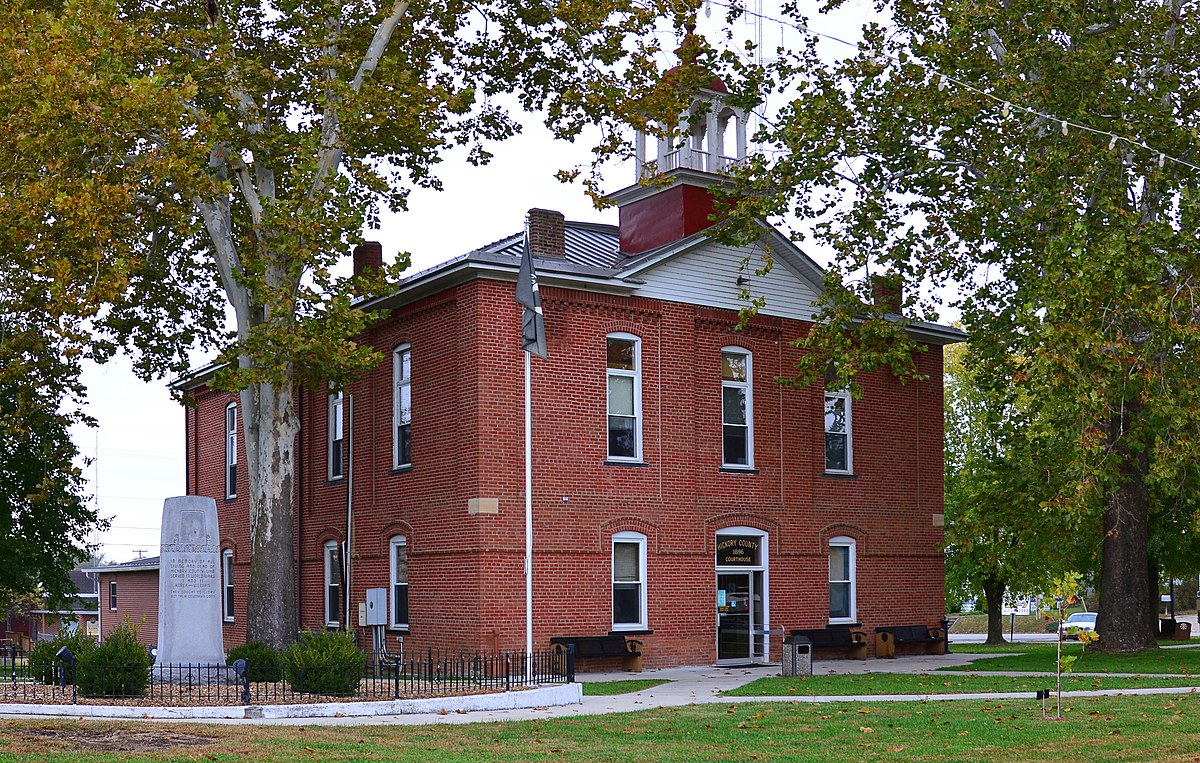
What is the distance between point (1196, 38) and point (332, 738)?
69.2 feet

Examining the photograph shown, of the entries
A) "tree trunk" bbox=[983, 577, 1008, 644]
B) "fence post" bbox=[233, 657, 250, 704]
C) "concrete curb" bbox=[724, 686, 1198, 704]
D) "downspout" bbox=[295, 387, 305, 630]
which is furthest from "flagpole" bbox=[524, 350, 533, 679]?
"tree trunk" bbox=[983, 577, 1008, 644]

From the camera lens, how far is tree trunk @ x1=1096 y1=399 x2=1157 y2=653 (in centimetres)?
2983

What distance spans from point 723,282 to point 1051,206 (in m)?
7.58

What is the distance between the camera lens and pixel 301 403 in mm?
35031

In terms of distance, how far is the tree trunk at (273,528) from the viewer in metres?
25.5

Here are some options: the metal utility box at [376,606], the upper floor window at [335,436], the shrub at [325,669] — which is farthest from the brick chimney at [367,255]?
the shrub at [325,669]

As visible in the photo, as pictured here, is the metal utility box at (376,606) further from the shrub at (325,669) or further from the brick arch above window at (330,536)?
the shrub at (325,669)

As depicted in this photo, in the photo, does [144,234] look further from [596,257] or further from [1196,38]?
[1196,38]

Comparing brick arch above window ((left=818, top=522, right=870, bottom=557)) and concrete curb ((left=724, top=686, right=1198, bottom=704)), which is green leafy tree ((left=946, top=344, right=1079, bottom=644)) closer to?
brick arch above window ((left=818, top=522, right=870, bottom=557))

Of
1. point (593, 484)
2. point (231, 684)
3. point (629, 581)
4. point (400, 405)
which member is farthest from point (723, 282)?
point (231, 684)

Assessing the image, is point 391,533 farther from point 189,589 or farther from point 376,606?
point 189,589

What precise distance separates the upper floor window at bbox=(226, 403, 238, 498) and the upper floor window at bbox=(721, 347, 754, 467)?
14697mm

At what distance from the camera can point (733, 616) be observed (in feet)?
101

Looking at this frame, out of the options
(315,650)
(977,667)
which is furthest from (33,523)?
(977,667)
